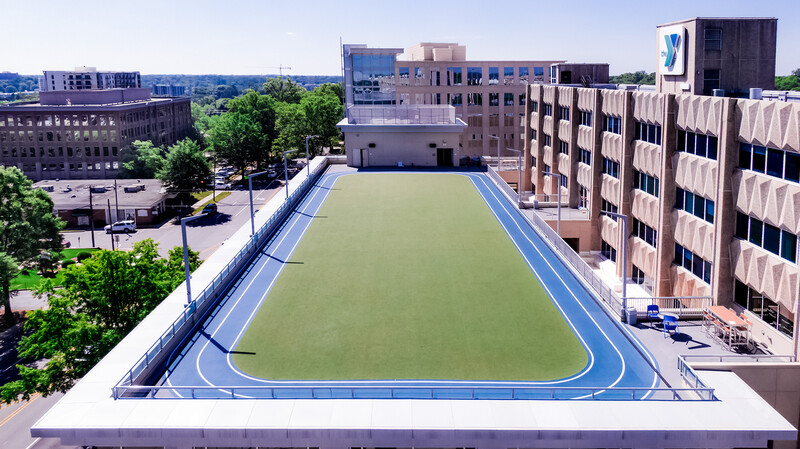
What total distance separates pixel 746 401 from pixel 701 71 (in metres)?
26.2

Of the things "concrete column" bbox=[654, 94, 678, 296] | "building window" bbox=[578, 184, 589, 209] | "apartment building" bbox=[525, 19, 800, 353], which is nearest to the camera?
"apartment building" bbox=[525, 19, 800, 353]

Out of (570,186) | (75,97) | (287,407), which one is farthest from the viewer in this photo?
(75,97)

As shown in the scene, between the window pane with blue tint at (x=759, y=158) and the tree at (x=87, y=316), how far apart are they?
35.7 metres

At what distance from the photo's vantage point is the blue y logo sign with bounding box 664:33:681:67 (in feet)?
139

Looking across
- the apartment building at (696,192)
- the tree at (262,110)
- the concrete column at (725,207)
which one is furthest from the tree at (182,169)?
the concrete column at (725,207)

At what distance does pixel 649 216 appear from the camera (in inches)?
1671

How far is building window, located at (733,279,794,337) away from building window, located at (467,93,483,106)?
82.9m

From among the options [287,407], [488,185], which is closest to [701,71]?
[488,185]

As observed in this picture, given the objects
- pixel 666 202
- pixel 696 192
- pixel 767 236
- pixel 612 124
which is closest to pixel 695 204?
pixel 696 192

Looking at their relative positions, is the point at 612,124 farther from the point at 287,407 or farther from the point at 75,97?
the point at 75,97

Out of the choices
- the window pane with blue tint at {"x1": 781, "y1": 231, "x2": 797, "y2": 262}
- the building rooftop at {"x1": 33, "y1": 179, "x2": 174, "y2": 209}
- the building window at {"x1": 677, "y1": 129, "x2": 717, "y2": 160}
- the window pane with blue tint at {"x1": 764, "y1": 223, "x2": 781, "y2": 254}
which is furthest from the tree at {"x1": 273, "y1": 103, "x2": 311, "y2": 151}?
the window pane with blue tint at {"x1": 781, "y1": 231, "x2": 797, "y2": 262}

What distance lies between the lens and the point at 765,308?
1144 inches

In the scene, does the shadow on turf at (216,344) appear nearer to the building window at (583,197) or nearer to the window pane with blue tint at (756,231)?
the window pane with blue tint at (756,231)

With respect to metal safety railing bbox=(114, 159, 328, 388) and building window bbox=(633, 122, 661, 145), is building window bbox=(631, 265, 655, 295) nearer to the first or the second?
building window bbox=(633, 122, 661, 145)
